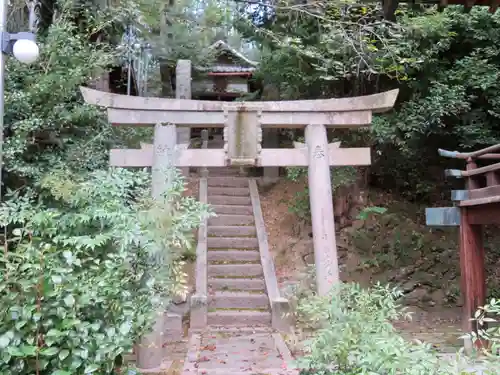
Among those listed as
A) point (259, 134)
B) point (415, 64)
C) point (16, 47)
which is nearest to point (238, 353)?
point (259, 134)

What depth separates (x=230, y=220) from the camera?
34.9ft

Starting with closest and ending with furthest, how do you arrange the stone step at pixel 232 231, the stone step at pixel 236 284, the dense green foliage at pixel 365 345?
1. the dense green foliage at pixel 365 345
2. the stone step at pixel 236 284
3. the stone step at pixel 232 231

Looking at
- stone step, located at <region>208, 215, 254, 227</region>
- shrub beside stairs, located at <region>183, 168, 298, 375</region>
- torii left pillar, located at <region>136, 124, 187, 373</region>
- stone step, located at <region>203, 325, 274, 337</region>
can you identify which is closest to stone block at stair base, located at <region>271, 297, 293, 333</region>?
shrub beside stairs, located at <region>183, 168, 298, 375</region>

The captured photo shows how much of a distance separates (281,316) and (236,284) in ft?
4.31

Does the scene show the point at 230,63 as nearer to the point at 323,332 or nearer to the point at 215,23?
the point at 215,23

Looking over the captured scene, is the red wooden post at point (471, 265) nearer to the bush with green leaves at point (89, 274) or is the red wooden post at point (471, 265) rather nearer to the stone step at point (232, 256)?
the stone step at point (232, 256)

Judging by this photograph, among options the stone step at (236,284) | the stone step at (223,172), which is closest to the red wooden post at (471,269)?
the stone step at (236,284)

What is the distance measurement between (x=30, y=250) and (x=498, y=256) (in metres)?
10.4

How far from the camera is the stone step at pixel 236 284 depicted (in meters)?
8.57

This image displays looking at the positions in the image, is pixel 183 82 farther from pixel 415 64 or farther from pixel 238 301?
pixel 238 301

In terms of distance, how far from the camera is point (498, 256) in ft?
34.4

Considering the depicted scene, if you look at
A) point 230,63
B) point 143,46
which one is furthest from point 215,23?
point 230,63

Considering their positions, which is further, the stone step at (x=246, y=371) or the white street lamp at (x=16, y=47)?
the stone step at (x=246, y=371)

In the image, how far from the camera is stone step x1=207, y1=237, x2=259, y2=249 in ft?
32.0
